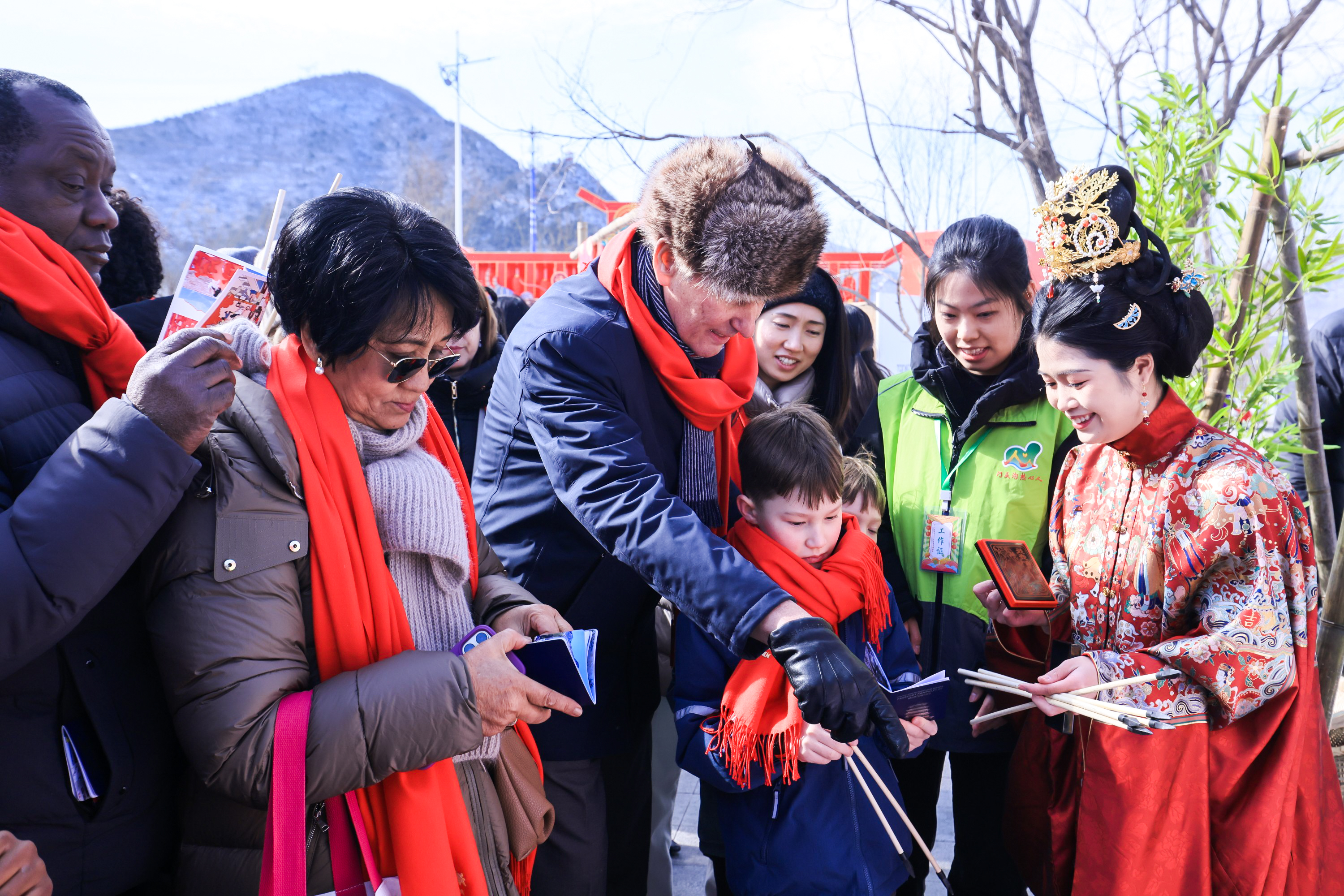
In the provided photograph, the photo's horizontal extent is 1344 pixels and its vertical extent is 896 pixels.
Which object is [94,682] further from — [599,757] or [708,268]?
[708,268]

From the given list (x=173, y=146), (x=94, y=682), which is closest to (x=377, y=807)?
(x=94, y=682)

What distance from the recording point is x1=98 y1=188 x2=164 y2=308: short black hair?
2.24m

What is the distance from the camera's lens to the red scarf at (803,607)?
1.61 m

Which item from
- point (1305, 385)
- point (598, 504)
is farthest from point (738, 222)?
point (1305, 385)

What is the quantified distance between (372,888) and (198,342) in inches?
32.2

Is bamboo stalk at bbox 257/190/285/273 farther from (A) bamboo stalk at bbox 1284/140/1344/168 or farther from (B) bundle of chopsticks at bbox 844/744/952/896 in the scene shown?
(A) bamboo stalk at bbox 1284/140/1344/168

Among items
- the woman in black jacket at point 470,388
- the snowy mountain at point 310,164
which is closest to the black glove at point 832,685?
the woman in black jacket at point 470,388

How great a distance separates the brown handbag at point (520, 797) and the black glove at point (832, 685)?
0.53 metres

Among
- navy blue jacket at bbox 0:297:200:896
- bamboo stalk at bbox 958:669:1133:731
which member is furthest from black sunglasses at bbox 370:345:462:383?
bamboo stalk at bbox 958:669:1133:731

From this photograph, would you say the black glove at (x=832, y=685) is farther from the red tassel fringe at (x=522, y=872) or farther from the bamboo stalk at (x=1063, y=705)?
the red tassel fringe at (x=522, y=872)

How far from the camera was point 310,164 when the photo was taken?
66.6 meters

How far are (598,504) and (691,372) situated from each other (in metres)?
0.41

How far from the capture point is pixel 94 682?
1.20 metres

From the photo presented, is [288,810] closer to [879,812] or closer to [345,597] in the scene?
[345,597]
